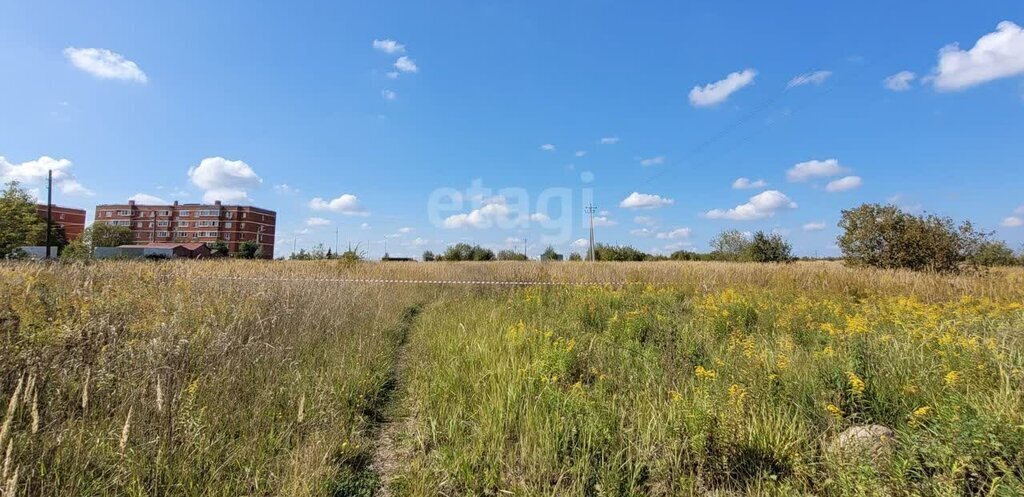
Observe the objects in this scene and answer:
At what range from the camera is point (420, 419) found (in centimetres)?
357

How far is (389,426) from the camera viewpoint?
3.64 meters

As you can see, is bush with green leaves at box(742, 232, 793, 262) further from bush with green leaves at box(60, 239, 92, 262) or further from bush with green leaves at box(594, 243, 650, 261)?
bush with green leaves at box(60, 239, 92, 262)

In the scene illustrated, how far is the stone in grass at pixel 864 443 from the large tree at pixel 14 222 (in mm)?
49137

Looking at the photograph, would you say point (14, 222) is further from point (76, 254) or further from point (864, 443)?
point (864, 443)

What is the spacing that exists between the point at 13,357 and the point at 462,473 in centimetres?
329

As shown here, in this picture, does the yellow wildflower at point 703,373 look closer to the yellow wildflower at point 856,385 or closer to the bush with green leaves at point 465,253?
the yellow wildflower at point 856,385

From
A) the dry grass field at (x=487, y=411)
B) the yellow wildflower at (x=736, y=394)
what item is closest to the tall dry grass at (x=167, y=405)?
the dry grass field at (x=487, y=411)

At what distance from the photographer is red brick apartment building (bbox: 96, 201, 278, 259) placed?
10938 cm

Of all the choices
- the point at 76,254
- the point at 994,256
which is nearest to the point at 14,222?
the point at 76,254

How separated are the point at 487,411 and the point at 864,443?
251 cm

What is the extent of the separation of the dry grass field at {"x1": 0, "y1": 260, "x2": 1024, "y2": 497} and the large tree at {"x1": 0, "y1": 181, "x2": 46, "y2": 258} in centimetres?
4428

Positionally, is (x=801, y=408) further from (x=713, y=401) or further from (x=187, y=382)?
(x=187, y=382)

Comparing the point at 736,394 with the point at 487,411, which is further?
the point at 487,411

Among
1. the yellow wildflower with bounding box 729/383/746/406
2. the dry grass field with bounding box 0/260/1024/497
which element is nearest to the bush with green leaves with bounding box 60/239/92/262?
the dry grass field with bounding box 0/260/1024/497
